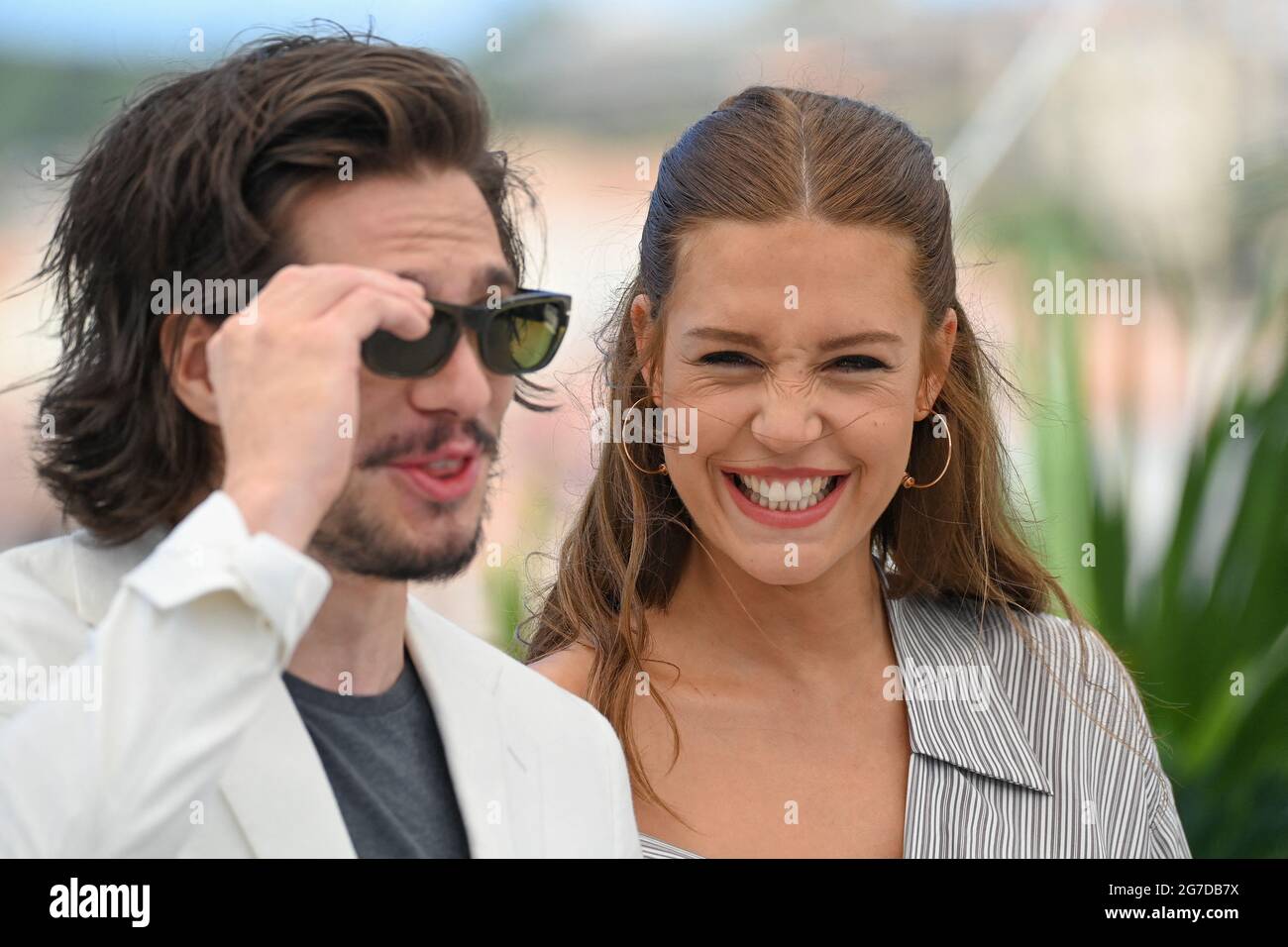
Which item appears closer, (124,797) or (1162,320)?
(124,797)

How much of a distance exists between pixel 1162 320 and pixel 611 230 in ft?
7.70

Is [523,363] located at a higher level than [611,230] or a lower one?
lower

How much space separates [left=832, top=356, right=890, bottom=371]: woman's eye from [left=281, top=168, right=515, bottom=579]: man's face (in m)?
0.85

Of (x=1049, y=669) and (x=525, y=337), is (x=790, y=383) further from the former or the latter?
(x=1049, y=669)

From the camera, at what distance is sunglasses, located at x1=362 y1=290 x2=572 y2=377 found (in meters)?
2.00

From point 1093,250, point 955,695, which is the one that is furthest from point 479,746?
point 1093,250

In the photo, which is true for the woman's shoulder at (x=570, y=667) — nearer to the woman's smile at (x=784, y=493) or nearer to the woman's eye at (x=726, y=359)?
the woman's smile at (x=784, y=493)

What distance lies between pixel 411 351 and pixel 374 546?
0.91 ft

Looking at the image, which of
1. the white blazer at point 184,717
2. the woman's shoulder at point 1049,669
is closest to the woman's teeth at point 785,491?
the woman's shoulder at point 1049,669

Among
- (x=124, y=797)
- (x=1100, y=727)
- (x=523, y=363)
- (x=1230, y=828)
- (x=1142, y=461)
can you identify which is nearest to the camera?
(x=124, y=797)

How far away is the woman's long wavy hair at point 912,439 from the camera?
284cm
